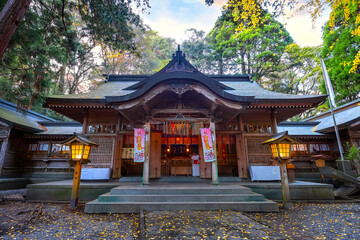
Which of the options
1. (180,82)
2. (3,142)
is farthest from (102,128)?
(3,142)

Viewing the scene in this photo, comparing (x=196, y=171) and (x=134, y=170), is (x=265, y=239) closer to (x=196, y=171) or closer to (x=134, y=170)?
(x=196, y=171)

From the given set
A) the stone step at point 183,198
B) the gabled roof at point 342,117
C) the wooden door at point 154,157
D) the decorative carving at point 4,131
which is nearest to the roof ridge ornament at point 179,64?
the wooden door at point 154,157

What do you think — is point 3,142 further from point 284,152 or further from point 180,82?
point 284,152

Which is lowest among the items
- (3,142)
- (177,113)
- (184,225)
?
(184,225)

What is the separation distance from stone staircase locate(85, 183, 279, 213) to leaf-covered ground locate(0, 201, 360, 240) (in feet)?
0.93

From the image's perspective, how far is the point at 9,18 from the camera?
14.1 feet

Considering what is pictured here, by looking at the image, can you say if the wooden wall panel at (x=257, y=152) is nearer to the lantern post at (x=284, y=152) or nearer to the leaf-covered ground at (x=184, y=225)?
the lantern post at (x=284, y=152)

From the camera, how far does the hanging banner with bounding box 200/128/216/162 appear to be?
7688mm

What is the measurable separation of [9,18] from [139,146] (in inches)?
224

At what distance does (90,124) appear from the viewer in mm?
10062

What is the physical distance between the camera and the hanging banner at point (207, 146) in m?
7.69

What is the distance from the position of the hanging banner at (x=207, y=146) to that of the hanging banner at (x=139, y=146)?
9.06 ft

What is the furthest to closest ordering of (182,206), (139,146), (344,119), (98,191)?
(344,119) → (139,146) → (98,191) → (182,206)

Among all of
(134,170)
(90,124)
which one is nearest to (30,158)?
(90,124)
